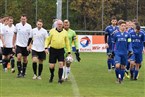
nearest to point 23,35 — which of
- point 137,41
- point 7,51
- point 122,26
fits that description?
point 7,51

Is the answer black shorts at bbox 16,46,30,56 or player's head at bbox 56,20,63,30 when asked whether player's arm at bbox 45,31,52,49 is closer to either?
player's head at bbox 56,20,63,30

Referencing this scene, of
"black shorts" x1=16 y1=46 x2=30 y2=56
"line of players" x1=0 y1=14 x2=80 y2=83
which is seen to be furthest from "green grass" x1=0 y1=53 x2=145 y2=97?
"black shorts" x1=16 y1=46 x2=30 y2=56

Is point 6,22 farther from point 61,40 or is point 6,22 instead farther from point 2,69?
point 61,40

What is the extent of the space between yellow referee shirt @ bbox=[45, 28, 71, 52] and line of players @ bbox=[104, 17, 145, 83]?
1.79 m

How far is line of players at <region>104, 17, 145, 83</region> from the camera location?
54.6ft

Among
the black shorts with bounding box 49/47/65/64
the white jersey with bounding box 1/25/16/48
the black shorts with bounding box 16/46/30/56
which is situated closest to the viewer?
the black shorts with bounding box 49/47/65/64

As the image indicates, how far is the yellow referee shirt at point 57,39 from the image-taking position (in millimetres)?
16078

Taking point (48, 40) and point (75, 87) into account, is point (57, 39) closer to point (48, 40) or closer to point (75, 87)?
point (48, 40)

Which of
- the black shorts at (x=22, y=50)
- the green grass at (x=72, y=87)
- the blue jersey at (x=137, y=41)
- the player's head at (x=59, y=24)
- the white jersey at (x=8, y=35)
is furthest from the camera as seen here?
the white jersey at (x=8, y=35)

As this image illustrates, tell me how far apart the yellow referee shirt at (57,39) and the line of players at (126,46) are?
5.86 feet

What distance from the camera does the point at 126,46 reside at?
16.7m

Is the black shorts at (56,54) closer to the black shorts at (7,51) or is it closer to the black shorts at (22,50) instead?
the black shorts at (22,50)

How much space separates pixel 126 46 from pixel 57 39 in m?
2.41

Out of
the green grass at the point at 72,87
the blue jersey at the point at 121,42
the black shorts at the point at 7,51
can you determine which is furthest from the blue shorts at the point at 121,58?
the black shorts at the point at 7,51
